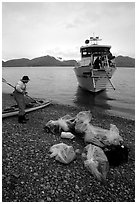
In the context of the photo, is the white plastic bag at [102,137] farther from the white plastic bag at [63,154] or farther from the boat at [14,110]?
the boat at [14,110]

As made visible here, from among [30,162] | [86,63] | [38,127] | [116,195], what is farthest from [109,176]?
[86,63]

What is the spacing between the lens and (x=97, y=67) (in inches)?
795

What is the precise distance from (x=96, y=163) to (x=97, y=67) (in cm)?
1694

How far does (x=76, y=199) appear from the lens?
12.0ft

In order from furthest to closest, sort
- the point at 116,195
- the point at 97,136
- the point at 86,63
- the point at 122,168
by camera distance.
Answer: the point at 86,63 → the point at 97,136 → the point at 122,168 → the point at 116,195

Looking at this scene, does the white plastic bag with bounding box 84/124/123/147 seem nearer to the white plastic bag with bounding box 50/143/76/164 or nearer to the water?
the white plastic bag with bounding box 50/143/76/164

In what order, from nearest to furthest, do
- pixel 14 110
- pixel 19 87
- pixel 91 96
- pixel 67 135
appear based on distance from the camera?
pixel 67 135 → pixel 19 87 → pixel 14 110 → pixel 91 96

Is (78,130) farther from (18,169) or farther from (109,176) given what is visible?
(18,169)

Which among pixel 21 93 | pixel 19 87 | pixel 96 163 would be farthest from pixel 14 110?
pixel 96 163

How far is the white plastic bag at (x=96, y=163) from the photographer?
4.30 meters

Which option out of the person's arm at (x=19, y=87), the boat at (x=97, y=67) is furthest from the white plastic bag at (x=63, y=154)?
the boat at (x=97, y=67)

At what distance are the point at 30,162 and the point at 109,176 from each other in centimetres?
209

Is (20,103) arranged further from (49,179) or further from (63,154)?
(49,179)

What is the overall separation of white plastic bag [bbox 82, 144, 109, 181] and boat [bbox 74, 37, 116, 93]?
14893 millimetres
